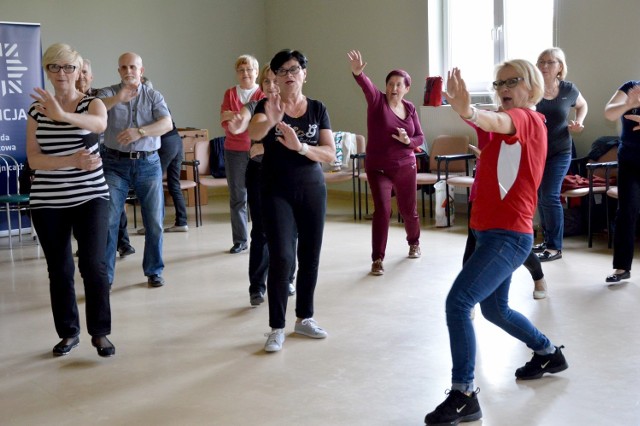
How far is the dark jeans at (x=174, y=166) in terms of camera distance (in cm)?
813

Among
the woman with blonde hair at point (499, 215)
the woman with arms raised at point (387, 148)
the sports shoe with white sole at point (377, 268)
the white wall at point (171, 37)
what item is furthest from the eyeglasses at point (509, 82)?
the white wall at point (171, 37)

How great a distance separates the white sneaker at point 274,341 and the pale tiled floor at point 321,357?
5 cm

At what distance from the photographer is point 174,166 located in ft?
27.6

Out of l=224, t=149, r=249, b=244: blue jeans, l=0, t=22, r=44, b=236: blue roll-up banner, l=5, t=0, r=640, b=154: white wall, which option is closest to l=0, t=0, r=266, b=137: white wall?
l=5, t=0, r=640, b=154: white wall

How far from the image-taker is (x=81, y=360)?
13.8ft

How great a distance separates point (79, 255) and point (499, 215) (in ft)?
6.64

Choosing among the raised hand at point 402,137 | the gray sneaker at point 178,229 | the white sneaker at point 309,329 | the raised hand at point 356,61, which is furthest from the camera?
the gray sneaker at point 178,229

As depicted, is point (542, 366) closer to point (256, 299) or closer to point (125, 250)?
point (256, 299)

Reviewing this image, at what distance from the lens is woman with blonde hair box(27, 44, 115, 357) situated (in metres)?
4.02

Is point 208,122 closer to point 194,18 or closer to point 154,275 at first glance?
point 194,18

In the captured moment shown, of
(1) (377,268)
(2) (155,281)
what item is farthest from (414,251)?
(2) (155,281)

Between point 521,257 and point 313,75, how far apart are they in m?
8.01

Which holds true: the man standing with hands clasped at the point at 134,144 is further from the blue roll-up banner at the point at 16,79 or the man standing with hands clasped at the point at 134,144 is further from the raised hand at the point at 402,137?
the blue roll-up banner at the point at 16,79

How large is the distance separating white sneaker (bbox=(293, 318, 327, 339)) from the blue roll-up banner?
4.52 meters
